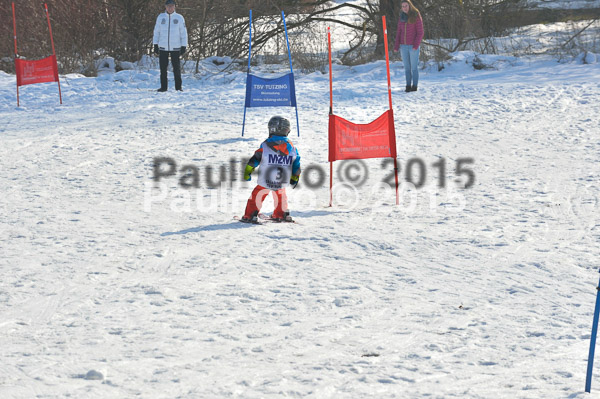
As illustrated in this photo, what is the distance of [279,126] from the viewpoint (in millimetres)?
7352

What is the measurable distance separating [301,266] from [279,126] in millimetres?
1941

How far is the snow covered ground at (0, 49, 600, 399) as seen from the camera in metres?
4.04

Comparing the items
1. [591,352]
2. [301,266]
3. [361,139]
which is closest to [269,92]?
[361,139]

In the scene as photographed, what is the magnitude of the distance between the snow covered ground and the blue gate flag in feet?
1.98

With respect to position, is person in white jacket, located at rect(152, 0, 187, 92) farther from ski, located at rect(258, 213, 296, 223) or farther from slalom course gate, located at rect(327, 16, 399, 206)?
ski, located at rect(258, 213, 296, 223)

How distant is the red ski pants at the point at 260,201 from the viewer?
7.38 m

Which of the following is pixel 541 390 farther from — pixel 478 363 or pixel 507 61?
pixel 507 61

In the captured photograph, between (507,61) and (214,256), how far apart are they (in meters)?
12.5

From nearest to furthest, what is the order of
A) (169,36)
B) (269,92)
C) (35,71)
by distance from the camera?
(269,92), (35,71), (169,36)

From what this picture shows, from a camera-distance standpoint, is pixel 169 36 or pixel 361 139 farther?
pixel 169 36

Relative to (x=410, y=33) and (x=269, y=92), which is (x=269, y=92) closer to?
(x=269, y=92)

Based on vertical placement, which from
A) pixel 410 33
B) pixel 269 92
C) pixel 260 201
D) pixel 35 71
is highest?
pixel 410 33

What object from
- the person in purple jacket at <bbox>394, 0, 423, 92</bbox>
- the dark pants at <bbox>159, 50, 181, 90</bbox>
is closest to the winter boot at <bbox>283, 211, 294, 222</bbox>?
the person in purple jacket at <bbox>394, 0, 423, 92</bbox>

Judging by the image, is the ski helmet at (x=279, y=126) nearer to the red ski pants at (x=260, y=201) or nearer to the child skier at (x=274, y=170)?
the child skier at (x=274, y=170)
